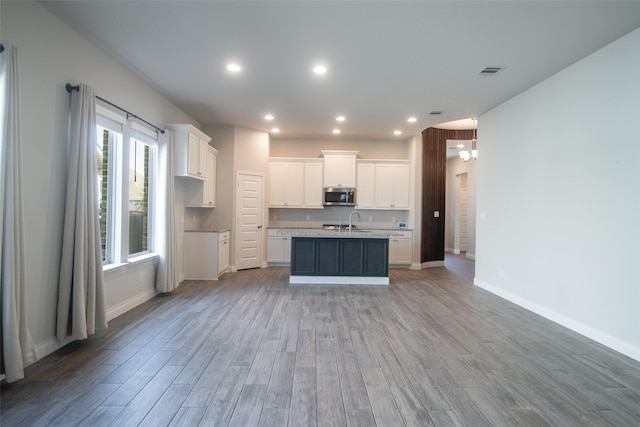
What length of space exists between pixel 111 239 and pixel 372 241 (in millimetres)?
4039

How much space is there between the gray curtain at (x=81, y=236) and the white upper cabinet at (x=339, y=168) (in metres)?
4.87

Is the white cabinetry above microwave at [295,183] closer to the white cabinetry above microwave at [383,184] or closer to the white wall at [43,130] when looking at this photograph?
the white cabinetry above microwave at [383,184]

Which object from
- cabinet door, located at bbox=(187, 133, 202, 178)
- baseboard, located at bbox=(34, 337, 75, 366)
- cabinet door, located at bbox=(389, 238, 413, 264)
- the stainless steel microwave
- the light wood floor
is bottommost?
the light wood floor

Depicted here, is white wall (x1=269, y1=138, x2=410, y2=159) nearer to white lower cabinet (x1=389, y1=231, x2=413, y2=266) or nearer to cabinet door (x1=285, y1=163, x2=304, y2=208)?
cabinet door (x1=285, y1=163, x2=304, y2=208)

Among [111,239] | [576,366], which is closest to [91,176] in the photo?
[111,239]

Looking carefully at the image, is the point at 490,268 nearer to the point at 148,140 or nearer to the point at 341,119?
the point at 341,119

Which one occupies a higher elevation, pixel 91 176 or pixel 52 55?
pixel 52 55

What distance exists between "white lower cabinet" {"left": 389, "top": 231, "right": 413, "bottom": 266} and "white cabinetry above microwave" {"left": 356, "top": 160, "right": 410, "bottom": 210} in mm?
704

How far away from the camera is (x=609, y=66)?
10.5 feet

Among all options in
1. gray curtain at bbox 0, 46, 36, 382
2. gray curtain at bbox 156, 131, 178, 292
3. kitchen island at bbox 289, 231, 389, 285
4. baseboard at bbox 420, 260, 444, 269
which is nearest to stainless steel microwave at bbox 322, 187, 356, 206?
kitchen island at bbox 289, 231, 389, 285

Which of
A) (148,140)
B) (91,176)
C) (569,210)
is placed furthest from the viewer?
(148,140)

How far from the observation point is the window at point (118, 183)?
12.0 ft

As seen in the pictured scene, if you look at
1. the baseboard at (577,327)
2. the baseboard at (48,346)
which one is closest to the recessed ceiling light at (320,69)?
the baseboard at (48,346)

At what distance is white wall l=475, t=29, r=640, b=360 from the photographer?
3000mm
